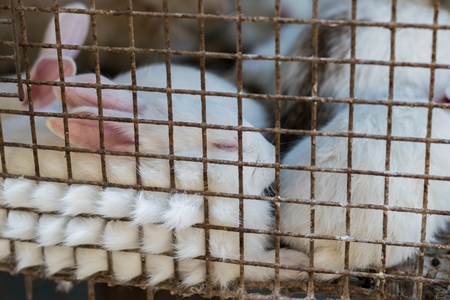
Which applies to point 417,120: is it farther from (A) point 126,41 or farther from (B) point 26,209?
(A) point 126,41

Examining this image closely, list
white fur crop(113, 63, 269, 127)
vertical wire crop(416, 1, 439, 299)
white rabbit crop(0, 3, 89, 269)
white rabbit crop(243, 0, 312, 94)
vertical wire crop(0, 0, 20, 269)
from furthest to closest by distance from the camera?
white rabbit crop(243, 0, 312, 94)
white fur crop(113, 63, 269, 127)
white rabbit crop(0, 3, 89, 269)
vertical wire crop(0, 0, 20, 269)
vertical wire crop(416, 1, 439, 299)

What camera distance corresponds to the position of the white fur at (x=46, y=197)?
0.95 metres

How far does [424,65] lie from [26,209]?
62cm

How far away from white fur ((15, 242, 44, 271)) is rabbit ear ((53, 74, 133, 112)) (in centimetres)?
25

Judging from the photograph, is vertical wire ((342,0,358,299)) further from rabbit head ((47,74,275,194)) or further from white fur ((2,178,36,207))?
white fur ((2,178,36,207))

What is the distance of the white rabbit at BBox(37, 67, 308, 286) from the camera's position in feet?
2.98

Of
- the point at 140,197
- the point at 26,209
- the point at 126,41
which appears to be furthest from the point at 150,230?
the point at 126,41

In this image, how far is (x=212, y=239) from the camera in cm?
93

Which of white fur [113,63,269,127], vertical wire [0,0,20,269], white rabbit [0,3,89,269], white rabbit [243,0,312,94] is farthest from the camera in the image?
white rabbit [243,0,312,94]

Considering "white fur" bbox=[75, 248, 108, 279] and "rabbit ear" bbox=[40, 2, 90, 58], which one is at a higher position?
"rabbit ear" bbox=[40, 2, 90, 58]

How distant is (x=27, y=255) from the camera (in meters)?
1.01

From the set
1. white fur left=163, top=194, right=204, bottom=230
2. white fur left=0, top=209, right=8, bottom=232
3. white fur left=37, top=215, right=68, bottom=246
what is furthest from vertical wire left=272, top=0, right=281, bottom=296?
white fur left=0, top=209, right=8, bottom=232

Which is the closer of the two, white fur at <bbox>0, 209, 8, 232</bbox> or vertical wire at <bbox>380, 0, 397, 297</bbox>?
vertical wire at <bbox>380, 0, 397, 297</bbox>

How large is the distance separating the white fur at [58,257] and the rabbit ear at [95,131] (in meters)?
0.18
